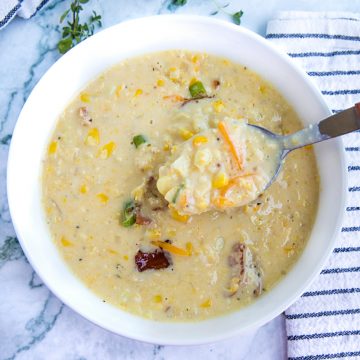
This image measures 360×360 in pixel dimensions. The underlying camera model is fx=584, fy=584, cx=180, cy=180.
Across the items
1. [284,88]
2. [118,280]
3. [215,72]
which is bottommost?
[118,280]

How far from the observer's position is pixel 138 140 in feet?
9.28

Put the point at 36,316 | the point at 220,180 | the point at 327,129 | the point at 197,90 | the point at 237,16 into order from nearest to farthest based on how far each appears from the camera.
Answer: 1. the point at 220,180
2. the point at 327,129
3. the point at 197,90
4. the point at 36,316
5. the point at 237,16

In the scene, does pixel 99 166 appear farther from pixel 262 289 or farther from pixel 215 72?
pixel 262 289

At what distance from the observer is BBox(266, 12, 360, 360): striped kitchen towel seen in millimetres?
3025

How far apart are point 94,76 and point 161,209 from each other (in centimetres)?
77

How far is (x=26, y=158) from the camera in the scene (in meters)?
2.90

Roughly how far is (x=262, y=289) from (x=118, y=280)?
0.70 m

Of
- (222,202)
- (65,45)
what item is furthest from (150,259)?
(65,45)

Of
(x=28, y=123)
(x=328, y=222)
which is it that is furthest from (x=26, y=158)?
(x=328, y=222)

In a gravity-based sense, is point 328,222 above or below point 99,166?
below

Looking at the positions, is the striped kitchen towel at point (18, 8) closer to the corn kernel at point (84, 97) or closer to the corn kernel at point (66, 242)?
the corn kernel at point (84, 97)

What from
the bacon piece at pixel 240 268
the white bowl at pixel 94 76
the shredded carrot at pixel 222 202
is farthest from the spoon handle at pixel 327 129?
the bacon piece at pixel 240 268

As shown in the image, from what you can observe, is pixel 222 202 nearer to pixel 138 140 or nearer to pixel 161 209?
pixel 161 209

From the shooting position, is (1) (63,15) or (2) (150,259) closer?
(2) (150,259)
